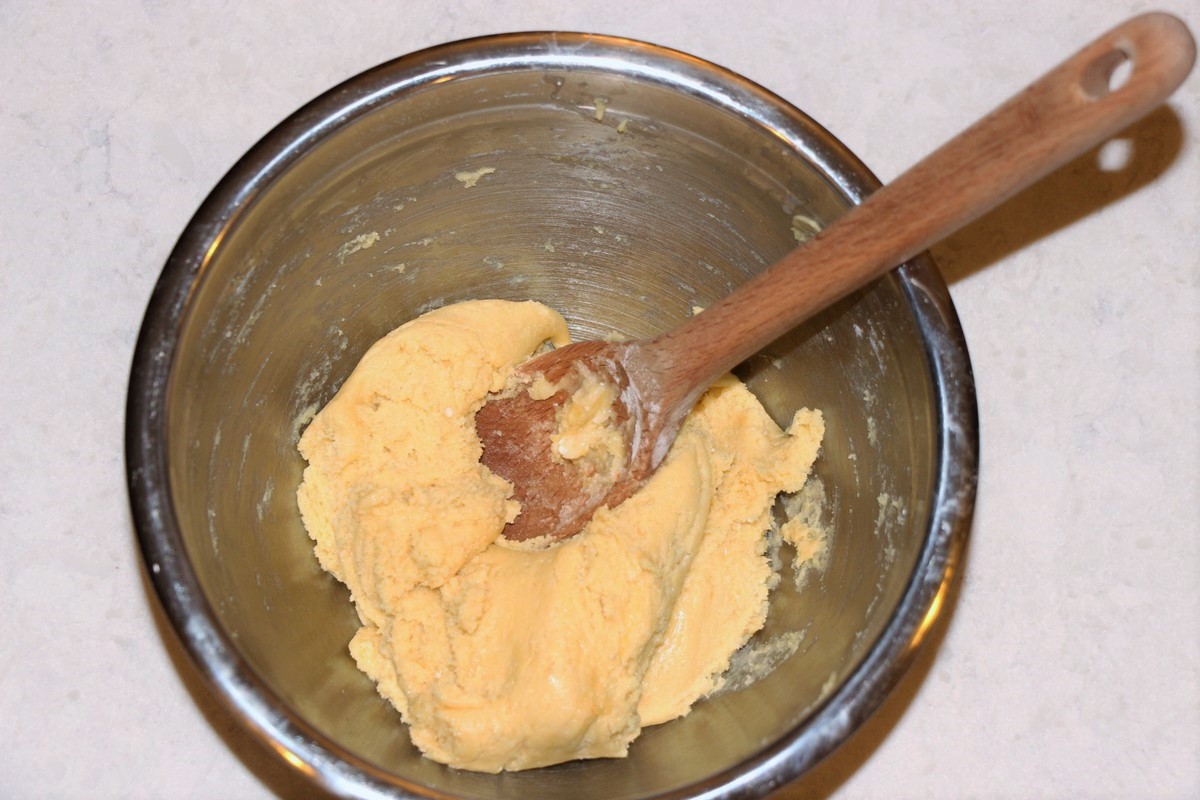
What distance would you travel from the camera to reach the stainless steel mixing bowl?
4.05 feet

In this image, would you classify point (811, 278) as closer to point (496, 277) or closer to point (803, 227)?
point (803, 227)

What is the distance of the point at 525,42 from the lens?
1367mm

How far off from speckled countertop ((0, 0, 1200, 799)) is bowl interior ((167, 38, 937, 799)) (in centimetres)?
30

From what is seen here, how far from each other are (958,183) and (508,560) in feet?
2.63

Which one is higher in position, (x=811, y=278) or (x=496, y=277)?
(x=496, y=277)

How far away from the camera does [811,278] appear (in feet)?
4.09

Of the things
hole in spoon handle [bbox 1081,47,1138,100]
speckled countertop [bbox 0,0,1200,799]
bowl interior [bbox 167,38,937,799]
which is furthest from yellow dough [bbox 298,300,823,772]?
hole in spoon handle [bbox 1081,47,1138,100]

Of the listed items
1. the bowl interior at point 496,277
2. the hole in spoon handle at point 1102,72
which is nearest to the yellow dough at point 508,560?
the bowl interior at point 496,277

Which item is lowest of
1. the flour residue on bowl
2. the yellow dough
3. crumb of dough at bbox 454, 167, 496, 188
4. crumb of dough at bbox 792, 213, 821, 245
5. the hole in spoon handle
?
the yellow dough

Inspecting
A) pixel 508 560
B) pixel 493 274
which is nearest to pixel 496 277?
pixel 493 274

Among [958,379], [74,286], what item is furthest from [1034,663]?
[74,286]

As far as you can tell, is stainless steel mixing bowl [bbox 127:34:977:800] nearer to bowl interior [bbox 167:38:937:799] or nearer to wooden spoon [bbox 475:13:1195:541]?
bowl interior [bbox 167:38:937:799]

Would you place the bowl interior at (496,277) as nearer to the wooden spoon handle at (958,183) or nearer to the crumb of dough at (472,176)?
the crumb of dough at (472,176)

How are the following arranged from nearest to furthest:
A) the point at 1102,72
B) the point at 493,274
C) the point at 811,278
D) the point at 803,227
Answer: the point at 1102,72 → the point at 811,278 → the point at 803,227 → the point at 493,274
